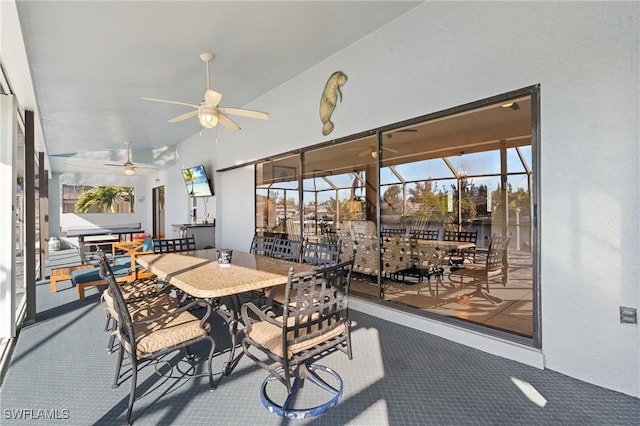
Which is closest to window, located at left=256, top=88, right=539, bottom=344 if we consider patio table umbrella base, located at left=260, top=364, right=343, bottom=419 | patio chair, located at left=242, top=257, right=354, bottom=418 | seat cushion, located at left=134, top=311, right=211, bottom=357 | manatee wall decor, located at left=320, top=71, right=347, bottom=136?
manatee wall decor, located at left=320, top=71, right=347, bottom=136

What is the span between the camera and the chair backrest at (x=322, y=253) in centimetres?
282

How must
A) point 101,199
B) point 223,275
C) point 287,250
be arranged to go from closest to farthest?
point 223,275, point 287,250, point 101,199

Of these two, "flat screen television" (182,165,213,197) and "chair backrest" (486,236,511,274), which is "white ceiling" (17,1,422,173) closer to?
"flat screen television" (182,165,213,197)

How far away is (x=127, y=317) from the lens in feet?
5.97

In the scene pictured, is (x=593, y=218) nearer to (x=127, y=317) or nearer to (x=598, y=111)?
(x=598, y=111)

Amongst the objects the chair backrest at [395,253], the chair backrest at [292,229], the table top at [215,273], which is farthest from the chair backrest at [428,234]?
the table top at [215,273]

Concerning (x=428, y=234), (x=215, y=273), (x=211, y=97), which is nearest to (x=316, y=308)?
(x=215, y=273)

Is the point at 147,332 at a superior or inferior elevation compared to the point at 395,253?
inferior

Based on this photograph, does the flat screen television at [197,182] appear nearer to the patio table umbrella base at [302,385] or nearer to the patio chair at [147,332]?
the patio chair at [147,332]

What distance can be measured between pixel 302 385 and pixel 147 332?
3.61ft

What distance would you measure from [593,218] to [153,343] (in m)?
3.04

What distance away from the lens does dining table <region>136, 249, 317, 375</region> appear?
1.97 m

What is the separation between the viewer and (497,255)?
4.54m

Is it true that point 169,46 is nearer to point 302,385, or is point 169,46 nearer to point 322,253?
point 322,253
